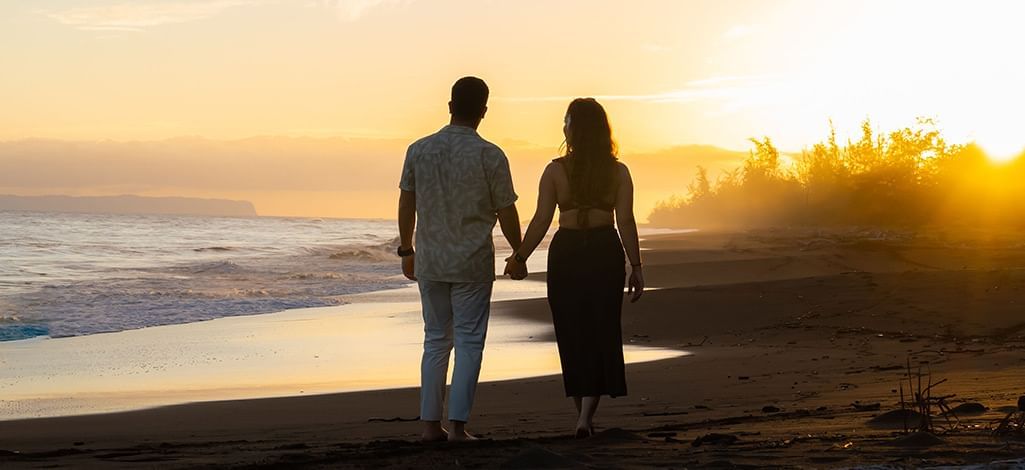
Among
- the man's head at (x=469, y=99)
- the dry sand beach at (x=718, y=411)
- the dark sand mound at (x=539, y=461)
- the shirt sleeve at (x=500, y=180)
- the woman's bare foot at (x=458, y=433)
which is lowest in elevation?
the dry sand beach at (x=718, y=411)

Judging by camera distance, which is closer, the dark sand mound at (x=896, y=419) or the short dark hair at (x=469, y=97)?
the dark sand mound at (x=896, y=419)

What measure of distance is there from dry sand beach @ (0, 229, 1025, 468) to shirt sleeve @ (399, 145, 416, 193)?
1.34 m

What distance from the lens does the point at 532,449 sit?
5070mm

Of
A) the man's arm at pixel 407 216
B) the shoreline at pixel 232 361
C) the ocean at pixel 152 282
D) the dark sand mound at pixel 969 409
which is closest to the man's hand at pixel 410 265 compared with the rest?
the man's arm at pixel 407 216

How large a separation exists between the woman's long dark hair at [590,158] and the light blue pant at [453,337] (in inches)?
28.0

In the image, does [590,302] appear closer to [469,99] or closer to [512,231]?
[512,231]

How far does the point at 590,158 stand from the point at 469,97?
734mm

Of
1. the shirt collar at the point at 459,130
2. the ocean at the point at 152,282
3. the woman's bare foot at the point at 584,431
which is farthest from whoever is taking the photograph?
the ocean at the point at 152,282

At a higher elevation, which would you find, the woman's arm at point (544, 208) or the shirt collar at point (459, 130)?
the shirt collar at point (459, 130)

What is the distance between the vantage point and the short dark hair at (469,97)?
630 cm

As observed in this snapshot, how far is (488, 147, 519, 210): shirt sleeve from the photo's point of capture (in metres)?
6.21

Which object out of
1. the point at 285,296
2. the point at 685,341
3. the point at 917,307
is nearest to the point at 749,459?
the point at 685,341

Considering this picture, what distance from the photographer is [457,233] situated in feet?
20.3

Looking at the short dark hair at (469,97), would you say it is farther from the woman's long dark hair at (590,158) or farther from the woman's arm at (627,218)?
the woman's arm at (627,218)
